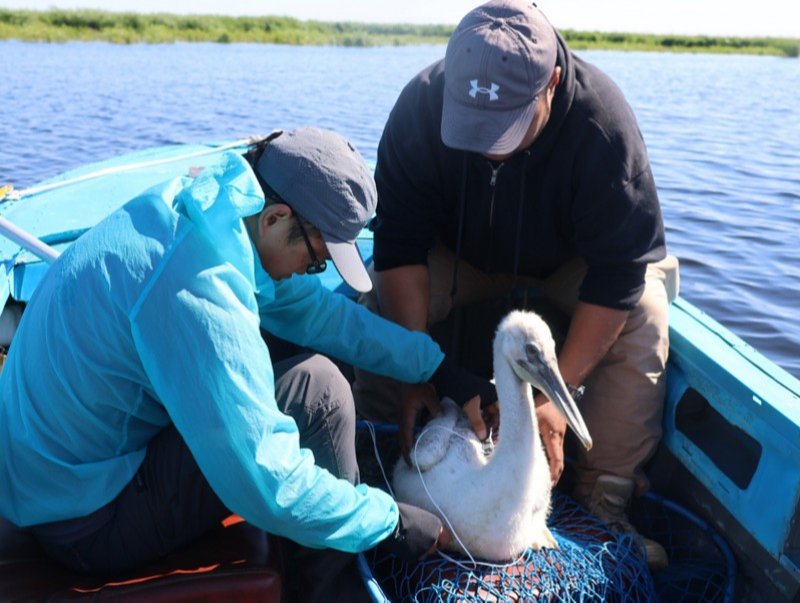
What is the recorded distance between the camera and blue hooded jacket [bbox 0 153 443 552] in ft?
6.65

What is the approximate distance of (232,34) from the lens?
155ft

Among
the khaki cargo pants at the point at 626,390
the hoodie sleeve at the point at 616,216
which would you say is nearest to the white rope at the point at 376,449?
the khaki cargo pants at the point at 626,390

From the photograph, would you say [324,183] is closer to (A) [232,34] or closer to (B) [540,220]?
(B) [540,220]

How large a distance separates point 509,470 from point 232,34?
47.9m

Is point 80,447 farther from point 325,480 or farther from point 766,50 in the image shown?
point 766,50

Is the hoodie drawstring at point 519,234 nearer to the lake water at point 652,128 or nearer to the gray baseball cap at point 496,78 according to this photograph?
the gray baseball cap at point 496,78

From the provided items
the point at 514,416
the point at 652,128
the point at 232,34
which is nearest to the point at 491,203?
the point at 514,416

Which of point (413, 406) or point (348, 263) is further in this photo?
point (413, 406)

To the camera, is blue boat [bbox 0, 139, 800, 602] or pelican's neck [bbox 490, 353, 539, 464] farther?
pelican's neck [bbox 490, 353, 539, 464]

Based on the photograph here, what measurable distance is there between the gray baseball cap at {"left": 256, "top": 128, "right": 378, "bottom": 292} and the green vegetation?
38361mm

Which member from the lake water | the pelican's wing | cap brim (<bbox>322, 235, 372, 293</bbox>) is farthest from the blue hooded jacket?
the lake water

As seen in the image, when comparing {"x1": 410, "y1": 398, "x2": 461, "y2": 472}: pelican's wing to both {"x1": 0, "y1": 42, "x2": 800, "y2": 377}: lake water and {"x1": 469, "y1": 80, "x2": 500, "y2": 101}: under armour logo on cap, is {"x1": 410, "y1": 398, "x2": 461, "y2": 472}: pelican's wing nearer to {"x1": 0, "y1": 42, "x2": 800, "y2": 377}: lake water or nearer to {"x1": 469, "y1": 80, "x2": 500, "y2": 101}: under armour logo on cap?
{"x1": 469, "y1": 80, "x2": 500, "y2": 101}: under armour logo on cap

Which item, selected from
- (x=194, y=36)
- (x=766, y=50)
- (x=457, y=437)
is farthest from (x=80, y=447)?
→ (x=766, y=50)

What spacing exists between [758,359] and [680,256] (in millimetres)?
4902
